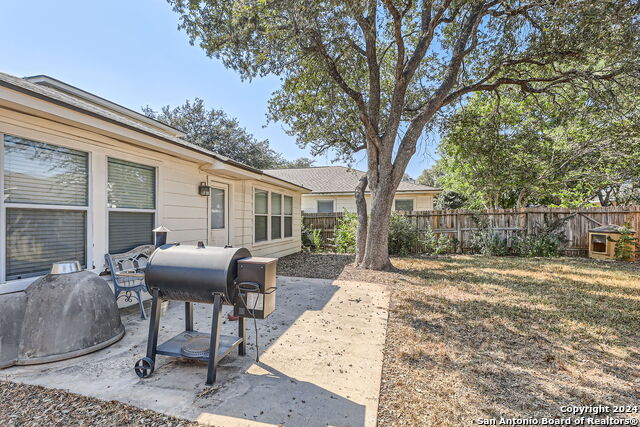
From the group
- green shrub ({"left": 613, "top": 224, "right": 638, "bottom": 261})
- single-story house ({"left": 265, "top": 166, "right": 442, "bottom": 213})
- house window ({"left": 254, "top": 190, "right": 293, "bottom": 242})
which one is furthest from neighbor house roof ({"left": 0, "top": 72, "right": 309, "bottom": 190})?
green shrub ({"left": 613, "top": 224, "right": 638, "bottom": 261})

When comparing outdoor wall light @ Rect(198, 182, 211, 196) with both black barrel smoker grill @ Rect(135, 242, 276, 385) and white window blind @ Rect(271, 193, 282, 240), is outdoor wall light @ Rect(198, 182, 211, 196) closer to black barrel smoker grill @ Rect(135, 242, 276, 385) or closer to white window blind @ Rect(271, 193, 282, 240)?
white window blind @ Rect(271, 193, 282, 240)

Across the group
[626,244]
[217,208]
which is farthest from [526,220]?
[217,208]

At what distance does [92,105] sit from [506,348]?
7.66 meters

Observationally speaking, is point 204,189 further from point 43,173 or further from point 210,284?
point 210,284

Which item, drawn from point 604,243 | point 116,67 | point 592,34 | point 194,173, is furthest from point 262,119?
point 604,243

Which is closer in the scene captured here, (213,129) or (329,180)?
(329,180)

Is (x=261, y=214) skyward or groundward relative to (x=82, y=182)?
groundward

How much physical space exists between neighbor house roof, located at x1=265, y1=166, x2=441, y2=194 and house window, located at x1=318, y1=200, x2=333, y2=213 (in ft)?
2.10

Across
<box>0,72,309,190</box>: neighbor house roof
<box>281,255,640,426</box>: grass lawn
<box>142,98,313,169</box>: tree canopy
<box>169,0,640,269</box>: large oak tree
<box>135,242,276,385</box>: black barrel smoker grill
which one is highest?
<box>142,98,313,169</box>: tree canopy

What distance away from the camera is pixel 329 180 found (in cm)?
1742

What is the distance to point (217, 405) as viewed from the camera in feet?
7.40

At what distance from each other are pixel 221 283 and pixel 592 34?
7.76 m

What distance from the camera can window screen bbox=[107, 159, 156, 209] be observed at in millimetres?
4434

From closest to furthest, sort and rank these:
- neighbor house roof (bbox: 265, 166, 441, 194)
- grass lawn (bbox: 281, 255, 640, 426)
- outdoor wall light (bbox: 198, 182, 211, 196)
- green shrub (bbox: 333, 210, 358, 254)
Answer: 1. grass lawn (bbox: 281, 255, 640, 426)
2. outdoor wall light (bbox: 198, 182, 211, 196)
3. green shrub (bbox: 333, 210, 358, 254)
4. neighbor house roof (bbox: 265, 166, 441, 194)
